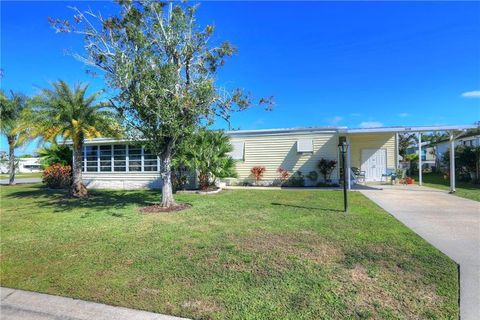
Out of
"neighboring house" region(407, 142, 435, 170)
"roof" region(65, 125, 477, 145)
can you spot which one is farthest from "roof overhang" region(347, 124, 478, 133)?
"neighboring house" region(407, 142, 435, 170)

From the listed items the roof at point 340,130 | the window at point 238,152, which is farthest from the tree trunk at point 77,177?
the window at point 238,152

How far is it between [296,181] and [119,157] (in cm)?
986

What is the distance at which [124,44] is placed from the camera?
847 cm

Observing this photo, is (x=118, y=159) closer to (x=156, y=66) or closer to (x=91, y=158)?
(x=91, y=158)

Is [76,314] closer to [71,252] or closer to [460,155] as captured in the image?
[71,252]

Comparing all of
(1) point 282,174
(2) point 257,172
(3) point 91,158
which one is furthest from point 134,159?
(1) point 282,174

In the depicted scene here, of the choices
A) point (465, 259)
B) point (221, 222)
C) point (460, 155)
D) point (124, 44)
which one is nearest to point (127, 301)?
point (221, 222)

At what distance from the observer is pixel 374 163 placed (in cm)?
1845

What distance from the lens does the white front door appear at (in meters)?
18.3

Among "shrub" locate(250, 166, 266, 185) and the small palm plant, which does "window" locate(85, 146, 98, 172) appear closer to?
the small palm plant

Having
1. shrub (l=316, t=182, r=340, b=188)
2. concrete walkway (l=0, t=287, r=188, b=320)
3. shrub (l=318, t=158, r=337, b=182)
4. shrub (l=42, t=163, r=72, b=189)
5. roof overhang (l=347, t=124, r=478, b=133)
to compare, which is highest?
roof overhang (l=347, t=124, r=478, b=133)

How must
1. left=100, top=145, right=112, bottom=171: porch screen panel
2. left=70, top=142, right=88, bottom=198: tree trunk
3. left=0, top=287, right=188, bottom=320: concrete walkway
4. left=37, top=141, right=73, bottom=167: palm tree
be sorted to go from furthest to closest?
left=37, top=141, right=73, bottom=167: palm tree < left=100, top=145, right=112, bottom=171: porch screen panel < left=70, top=142, right=88, bottom=198: tree trunk < left=0, top=287, right=188, bottom=320: concrete walkway

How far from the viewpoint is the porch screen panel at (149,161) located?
16781 millimetres

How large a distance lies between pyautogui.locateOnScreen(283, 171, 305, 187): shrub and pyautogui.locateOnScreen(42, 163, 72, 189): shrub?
37.7 feet
